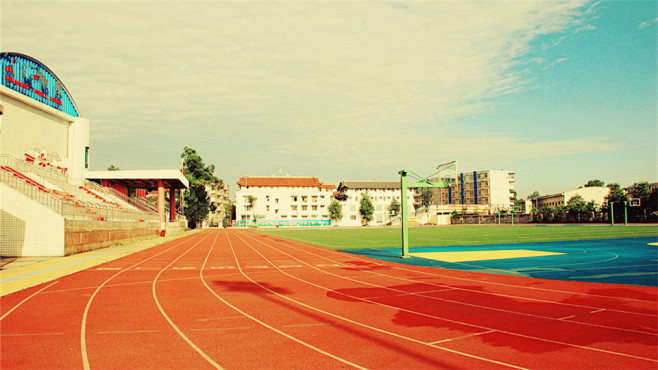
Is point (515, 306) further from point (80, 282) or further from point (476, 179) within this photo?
point (476, 179)

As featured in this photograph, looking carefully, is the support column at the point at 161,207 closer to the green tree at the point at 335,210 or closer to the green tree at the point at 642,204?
the green tree at the point at 335,210

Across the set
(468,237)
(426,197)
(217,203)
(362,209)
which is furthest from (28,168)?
(426,197)

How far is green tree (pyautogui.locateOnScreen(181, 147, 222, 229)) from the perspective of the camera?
7581cm

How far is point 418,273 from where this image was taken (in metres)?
15.1

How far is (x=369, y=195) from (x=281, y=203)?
926 inches

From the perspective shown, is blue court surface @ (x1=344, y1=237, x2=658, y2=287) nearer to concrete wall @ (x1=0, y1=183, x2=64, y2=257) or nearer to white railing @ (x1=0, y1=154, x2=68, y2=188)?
concrete wall @ (x1=0, y1=183, x2=64, y2=257)

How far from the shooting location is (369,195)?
10412 centimetres

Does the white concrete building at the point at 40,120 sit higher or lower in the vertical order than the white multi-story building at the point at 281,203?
higher

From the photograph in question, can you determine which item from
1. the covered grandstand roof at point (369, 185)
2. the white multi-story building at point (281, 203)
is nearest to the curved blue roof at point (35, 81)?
the white multi-story building at point (281, 203)

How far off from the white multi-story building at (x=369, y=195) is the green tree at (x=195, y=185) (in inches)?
1448

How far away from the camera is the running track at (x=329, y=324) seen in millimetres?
5973

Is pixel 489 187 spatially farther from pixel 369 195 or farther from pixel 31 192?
pixel 31 192

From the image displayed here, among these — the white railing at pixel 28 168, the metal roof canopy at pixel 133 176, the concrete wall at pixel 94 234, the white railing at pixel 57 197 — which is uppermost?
the metal roof canopy at pixel 133 176

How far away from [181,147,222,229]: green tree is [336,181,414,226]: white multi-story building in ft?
121
